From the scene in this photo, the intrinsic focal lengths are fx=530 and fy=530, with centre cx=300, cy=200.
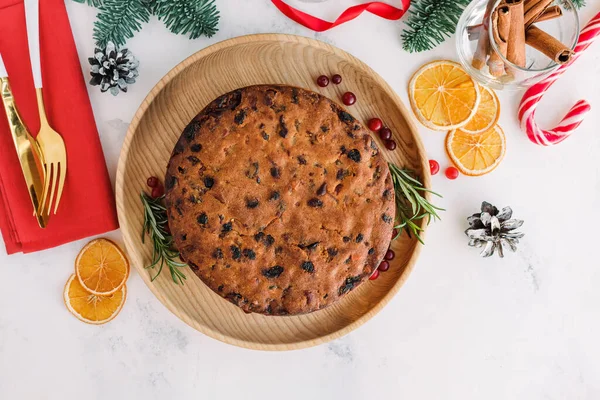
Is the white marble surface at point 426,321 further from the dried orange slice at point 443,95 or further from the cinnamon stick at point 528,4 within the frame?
the cinnamon stick at point 528,4

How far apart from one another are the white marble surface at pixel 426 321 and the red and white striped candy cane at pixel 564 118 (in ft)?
0.19

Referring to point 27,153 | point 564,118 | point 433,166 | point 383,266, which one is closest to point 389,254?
point 383,266

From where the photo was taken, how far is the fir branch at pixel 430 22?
2.08m

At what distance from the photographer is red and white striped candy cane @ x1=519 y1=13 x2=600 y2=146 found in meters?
2.12

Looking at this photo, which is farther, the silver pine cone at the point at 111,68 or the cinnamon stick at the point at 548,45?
the silver pine cone at the point at 111,68

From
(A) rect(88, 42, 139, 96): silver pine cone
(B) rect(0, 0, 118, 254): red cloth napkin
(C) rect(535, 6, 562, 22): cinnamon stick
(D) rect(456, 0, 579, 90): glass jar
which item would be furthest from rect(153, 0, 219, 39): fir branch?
(C) rect(535, 6, 562, 22): cinnamon stick

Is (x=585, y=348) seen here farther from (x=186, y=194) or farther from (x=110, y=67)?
(x=110, y=67)

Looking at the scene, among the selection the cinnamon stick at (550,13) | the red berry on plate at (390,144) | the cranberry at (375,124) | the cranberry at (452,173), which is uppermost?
the cinnamon stick at (550,13)

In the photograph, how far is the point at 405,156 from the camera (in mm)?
2105

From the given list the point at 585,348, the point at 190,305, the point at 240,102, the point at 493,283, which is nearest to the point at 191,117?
the point at 240,102

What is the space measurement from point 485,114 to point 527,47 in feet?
1.03

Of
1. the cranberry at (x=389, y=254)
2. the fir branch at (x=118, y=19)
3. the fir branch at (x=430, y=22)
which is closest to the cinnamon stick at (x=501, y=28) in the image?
the fir branch at (x=430, y=22)

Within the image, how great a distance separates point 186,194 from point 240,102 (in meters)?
0.37

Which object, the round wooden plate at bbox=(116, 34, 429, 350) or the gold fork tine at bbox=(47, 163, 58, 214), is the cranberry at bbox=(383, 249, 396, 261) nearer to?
the round wooden plate at bbox=(116, 34, 429, 350)
